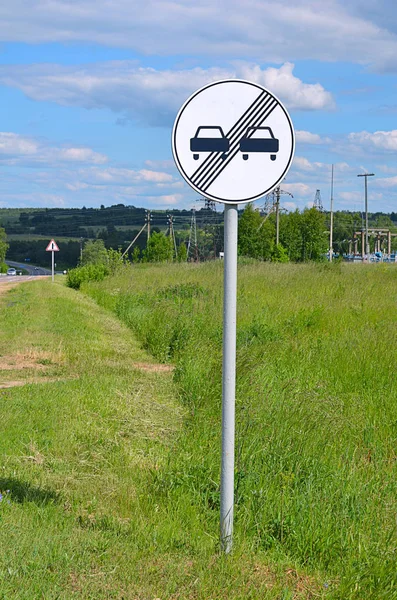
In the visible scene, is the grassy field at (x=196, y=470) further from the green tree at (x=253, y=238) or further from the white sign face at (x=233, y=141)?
the green tree at (x=253, y=238)

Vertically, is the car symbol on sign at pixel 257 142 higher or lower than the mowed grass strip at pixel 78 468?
higher

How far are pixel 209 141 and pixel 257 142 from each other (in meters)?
0.27

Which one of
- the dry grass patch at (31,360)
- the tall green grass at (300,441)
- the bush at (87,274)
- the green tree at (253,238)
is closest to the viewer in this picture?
the tall green grass at (300,441)

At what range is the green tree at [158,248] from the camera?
2835 inches

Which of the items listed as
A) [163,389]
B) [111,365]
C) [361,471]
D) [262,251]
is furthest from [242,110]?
[262,251]

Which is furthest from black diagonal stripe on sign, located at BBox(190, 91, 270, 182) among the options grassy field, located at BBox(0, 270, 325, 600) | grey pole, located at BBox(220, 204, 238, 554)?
grassy field, located at BBox(0, 270, 325, 600)

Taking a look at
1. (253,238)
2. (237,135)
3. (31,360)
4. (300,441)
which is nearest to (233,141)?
(237,135)

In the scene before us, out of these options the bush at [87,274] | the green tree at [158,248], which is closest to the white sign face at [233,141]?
the bush at [87,274]

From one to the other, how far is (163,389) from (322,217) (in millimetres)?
54431

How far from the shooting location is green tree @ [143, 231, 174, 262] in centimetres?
7200

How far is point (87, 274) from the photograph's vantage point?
1382 inches

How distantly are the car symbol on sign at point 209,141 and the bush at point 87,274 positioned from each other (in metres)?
30.4

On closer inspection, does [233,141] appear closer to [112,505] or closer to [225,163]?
[225,163]

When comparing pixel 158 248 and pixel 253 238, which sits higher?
pixel 253 238
